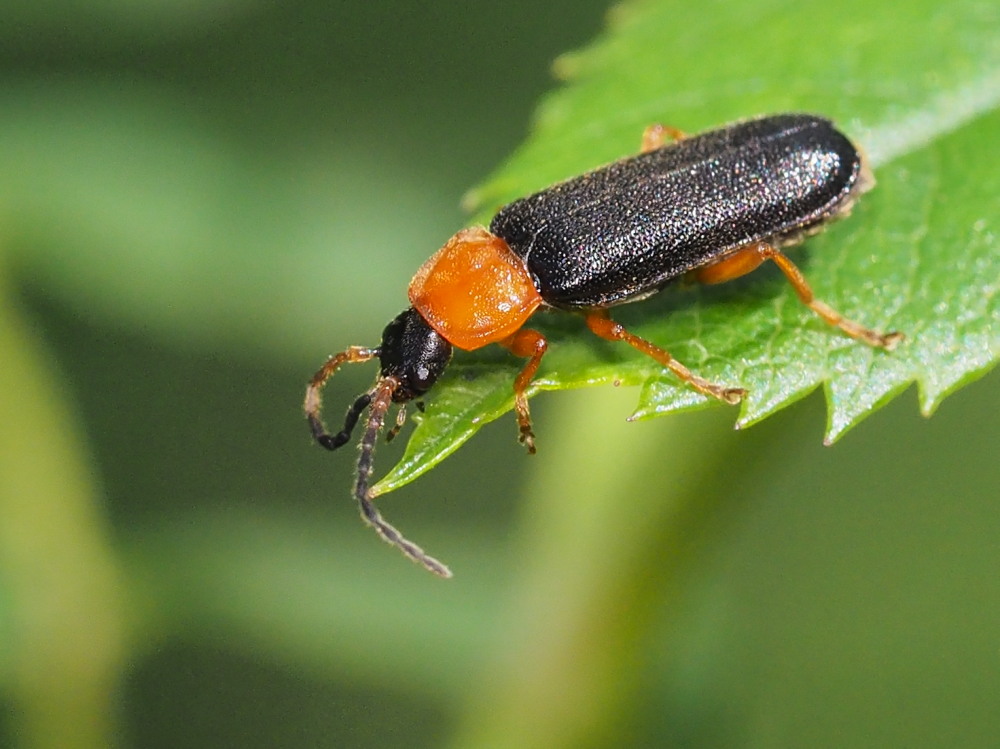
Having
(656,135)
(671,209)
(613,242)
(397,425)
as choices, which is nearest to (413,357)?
(397,425)

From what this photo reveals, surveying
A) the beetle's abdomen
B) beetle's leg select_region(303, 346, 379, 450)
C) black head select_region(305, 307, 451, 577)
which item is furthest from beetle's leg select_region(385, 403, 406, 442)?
the beetle's abdomen

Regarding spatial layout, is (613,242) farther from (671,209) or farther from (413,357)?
(413,357)

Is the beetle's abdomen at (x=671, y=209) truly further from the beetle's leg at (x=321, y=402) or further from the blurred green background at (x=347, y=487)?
the beetle's leg at (x=321, y=402)

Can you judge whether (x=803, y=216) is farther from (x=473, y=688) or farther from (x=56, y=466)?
(x=56, y=466)

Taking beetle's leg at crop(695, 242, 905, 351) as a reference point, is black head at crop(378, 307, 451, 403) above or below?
below

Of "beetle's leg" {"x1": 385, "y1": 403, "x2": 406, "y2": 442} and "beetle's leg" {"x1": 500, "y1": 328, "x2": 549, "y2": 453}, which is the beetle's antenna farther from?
"beetle's leg" {"x1": 500, "y1": 328, "x2": 549, "y2": 453}

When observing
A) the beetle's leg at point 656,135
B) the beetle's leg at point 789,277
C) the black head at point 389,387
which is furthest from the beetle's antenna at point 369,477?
the beetle's leg at point 656,135

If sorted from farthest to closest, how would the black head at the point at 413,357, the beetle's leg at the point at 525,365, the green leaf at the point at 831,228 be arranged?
the black head at the point at 413,357 → the beetle's leg at the point at 525,365 → the green leaf at the point at 831,228
